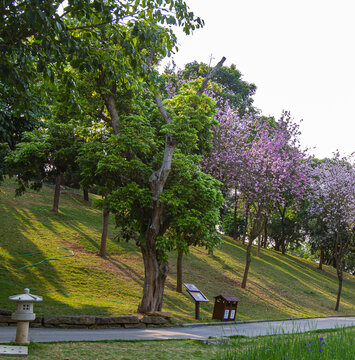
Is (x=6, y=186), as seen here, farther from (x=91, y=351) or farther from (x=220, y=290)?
(x=91, y=351)

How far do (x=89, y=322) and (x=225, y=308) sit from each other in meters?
5.93

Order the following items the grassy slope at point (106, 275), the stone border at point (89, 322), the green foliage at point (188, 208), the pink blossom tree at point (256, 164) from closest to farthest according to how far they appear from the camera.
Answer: the stone border at point (89, 322) < the green foliage at point (188, 208) < the grassy slope at point (106, 275) < the pink blossom tree at point (256, 164)

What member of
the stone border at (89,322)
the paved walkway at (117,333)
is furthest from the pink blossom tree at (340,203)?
the stone border at (89,322)

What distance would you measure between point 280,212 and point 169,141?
27717 millimetres

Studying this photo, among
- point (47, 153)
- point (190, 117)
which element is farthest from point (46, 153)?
point (190, 117)

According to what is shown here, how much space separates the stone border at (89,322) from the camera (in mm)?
9383

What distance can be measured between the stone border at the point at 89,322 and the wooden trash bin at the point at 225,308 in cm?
329

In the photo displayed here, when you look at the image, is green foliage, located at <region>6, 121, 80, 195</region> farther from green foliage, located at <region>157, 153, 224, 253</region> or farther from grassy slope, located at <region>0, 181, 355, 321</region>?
grassy slope, located at <region>0, 181, 355, 321</region>

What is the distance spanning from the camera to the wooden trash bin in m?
14.4

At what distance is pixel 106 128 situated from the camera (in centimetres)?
1603

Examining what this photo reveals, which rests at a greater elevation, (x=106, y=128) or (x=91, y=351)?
(x=106, y=128)

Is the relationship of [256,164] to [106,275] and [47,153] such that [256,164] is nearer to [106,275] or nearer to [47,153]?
[106,275]

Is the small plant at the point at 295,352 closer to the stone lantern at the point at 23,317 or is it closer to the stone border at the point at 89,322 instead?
the stone lantern at the point at 23,317

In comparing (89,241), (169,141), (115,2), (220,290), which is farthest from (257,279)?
(115,2)
